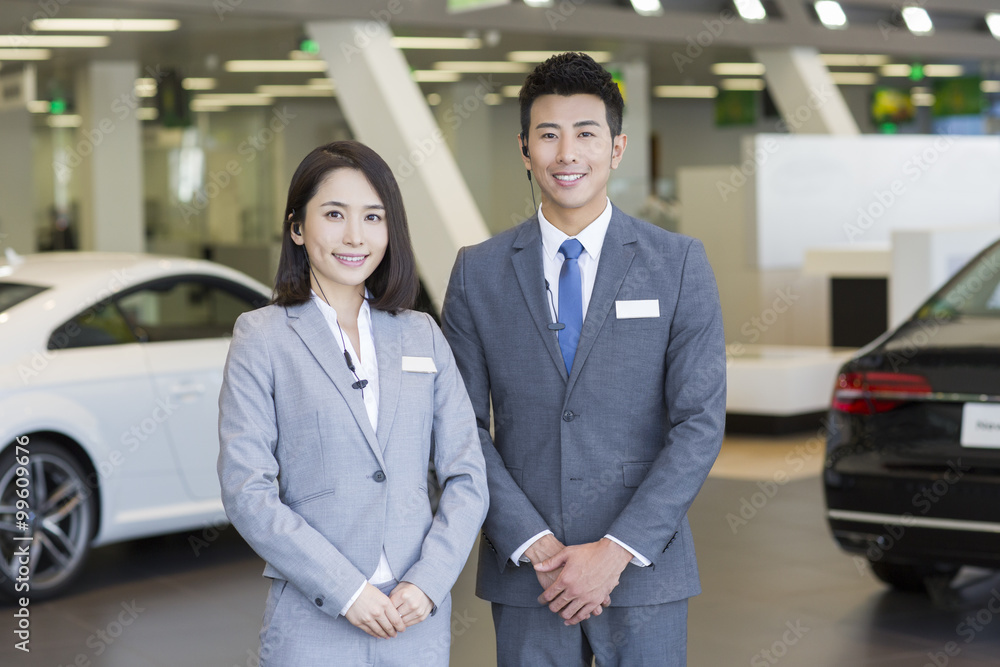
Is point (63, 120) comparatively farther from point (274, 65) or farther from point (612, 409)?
point (612, 409)

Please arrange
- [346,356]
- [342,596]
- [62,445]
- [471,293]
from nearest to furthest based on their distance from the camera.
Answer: [342,596], [346,356], [471,293], [62,445]

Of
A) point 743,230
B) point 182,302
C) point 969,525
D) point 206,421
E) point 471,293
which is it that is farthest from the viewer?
point 182,302

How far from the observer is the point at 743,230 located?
13.2 m

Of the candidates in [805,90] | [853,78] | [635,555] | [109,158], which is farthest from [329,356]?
[853,78]

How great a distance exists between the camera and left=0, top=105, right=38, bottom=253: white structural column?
17516mm

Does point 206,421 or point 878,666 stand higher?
point 206,421

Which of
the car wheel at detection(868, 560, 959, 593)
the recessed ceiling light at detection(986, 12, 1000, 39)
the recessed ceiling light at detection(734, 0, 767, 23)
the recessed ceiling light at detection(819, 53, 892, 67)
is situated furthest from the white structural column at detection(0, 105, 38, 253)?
the car wheel at detection(868, 560, 959, 593)

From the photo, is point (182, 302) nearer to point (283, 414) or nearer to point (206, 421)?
point (206, 421)

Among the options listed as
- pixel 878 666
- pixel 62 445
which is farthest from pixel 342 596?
pixel 62 445

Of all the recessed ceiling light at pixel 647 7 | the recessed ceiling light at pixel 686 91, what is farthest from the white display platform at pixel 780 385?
the recessed ceiling light at pixel 686 91

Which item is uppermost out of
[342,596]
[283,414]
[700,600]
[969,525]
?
[283,414]

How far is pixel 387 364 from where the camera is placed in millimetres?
2305

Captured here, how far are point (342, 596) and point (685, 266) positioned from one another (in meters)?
0.96

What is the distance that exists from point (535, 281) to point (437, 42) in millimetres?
13129
